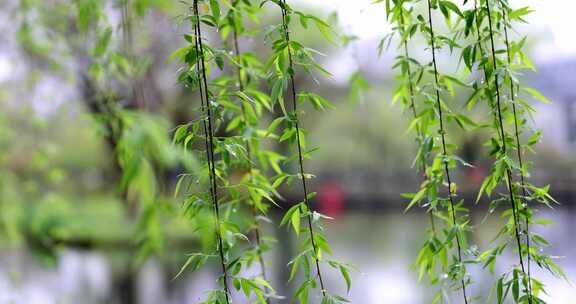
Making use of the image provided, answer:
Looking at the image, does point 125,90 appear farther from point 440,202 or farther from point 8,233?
point 440,202

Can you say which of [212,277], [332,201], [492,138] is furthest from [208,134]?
[332,201]

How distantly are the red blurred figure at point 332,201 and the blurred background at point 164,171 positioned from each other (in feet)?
0.21

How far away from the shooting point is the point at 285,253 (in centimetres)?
781

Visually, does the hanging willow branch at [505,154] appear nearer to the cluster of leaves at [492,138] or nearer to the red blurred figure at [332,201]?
the cluster of leaves at [492,138]

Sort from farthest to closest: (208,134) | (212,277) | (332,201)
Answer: (332,201) < (212,277) < (208,134)

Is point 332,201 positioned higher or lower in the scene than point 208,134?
lower

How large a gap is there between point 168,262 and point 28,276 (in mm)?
1555

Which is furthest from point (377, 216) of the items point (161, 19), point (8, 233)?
point (8, 233)

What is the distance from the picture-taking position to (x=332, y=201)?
13.8 meters

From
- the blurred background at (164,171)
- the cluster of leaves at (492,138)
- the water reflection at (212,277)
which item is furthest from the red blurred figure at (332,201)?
the cluster of leaves at (492,138)

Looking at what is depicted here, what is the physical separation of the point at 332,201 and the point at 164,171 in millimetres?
12494

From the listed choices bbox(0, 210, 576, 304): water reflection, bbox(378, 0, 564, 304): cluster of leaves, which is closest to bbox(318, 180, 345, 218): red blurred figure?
bbox(0, 210, 576, 304): water reflection

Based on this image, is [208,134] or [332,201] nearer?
[208,134]

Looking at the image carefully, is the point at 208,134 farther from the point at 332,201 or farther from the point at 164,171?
the point at 332,201
